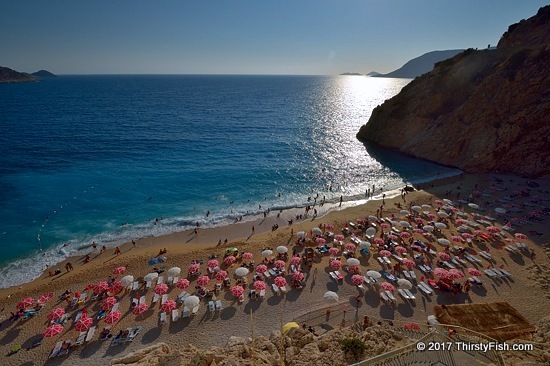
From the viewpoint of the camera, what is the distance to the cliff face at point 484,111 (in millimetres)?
42406

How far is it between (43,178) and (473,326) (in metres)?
56.4

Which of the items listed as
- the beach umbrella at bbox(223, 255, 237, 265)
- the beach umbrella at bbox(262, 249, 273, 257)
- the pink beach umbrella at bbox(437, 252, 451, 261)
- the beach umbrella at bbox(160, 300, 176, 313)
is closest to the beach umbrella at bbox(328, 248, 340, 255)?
the beach umbrella at bbox(262, 249, 273, 257)

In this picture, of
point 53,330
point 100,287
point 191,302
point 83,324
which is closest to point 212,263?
point 191,302

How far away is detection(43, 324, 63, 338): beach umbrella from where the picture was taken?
55.8ft

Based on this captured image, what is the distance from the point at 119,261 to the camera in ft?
85.3

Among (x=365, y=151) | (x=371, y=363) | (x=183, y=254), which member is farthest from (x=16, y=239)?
(x=365, y=151)

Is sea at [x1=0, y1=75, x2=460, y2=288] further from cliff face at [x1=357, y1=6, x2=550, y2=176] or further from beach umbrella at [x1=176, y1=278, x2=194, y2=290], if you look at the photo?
beach umbrella at [x1=176, y1=278, x2=194, y2=290]

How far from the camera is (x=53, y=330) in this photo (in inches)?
677

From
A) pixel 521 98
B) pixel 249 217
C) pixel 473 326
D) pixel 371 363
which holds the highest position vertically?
pixel 521 98

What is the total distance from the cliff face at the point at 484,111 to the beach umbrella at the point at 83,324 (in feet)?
180

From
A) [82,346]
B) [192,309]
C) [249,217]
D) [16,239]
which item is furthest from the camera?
[249,217]

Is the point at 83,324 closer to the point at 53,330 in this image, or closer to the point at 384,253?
the point at 53,330

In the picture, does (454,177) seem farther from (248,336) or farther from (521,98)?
(248,336)

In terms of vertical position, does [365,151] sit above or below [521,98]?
below
